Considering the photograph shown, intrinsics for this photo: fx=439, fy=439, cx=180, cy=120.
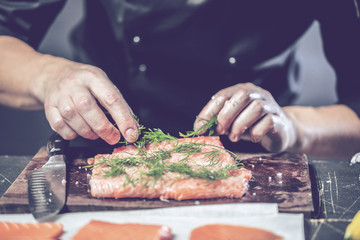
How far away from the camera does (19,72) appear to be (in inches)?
89.9

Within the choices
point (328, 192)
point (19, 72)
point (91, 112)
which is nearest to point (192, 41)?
point (91, 112)

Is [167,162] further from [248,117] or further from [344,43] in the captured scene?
[344,43]

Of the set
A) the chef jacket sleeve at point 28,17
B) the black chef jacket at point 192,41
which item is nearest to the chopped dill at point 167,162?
the black chef jacket at point 192,41

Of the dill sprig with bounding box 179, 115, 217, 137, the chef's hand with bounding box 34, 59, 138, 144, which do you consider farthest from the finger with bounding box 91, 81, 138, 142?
the dill sprig with bounding box 179, 115, 217, 137

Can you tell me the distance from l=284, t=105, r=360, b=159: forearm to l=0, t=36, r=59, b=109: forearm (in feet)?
4.43

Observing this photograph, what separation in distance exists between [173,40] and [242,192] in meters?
1.03

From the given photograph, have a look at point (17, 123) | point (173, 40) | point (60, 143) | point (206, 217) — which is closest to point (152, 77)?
point (173, 40)

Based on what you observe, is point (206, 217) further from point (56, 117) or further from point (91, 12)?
point (91, 12)

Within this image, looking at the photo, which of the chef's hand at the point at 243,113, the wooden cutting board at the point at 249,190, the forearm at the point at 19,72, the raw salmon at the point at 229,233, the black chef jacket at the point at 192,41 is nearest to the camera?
the raw salmon at the point at 229,233

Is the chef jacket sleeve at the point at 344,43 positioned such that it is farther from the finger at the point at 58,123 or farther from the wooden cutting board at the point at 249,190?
the finger at the point at 58,123

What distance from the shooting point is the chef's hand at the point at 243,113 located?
6.38 ft

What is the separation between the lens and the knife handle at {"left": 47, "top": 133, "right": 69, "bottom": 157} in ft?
6.45

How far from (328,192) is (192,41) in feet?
3.54

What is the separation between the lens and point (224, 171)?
5.85 feet
